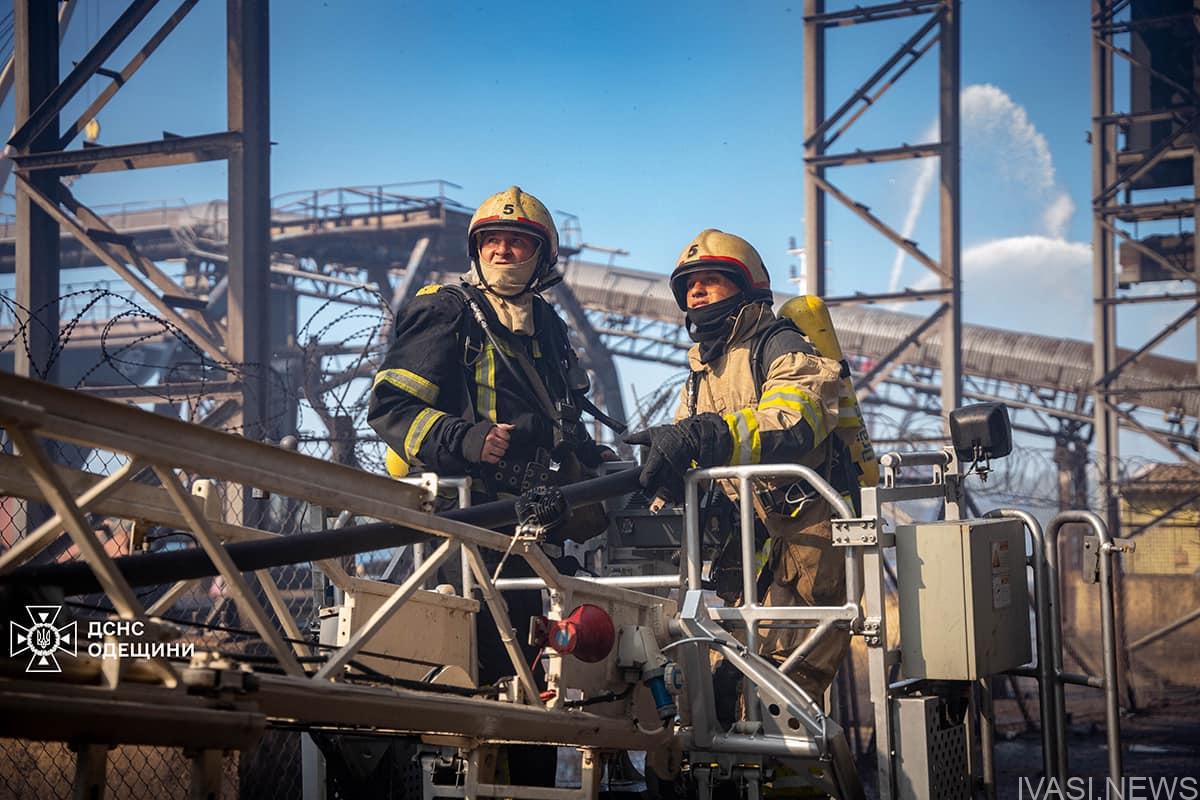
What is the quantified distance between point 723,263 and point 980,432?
139 centimetres

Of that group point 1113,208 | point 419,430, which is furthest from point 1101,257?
point 419,430

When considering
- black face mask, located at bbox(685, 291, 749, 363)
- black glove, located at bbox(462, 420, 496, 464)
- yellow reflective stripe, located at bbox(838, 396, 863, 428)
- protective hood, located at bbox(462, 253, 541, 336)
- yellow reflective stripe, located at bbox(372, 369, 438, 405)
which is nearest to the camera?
black glove, located at bbox(462, 420, 496, 464)

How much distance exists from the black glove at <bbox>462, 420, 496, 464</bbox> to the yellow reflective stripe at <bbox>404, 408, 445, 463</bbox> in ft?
0.53

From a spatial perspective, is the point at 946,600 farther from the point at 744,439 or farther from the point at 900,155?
the point at 900,155

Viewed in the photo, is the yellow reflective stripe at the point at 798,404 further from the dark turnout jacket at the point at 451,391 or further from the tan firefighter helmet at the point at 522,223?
the tan firefighter helmet at the point at 522,223

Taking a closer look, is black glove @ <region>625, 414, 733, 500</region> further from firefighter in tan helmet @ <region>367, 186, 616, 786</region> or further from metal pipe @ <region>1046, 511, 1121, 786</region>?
metal pipe @ <region>1046, 511, 1121, 786</region>

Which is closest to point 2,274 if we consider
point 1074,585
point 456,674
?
point 1074,585

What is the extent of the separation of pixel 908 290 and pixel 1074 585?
449 centimetres

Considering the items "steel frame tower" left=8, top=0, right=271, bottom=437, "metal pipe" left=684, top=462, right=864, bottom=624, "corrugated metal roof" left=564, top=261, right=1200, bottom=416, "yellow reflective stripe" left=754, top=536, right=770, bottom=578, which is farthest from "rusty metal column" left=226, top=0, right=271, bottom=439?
"corrugated metal roof" left=564, top=261, right=1200, bottom=416

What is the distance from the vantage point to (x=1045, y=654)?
5.16m

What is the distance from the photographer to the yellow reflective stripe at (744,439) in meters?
5.09

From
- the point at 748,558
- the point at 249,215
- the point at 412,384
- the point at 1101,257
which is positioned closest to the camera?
the point at 748,558

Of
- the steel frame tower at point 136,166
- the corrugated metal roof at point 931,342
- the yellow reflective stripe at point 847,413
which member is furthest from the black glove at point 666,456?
the corrugated metal roof at point 931,342

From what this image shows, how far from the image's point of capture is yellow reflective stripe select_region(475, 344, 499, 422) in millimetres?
5434
